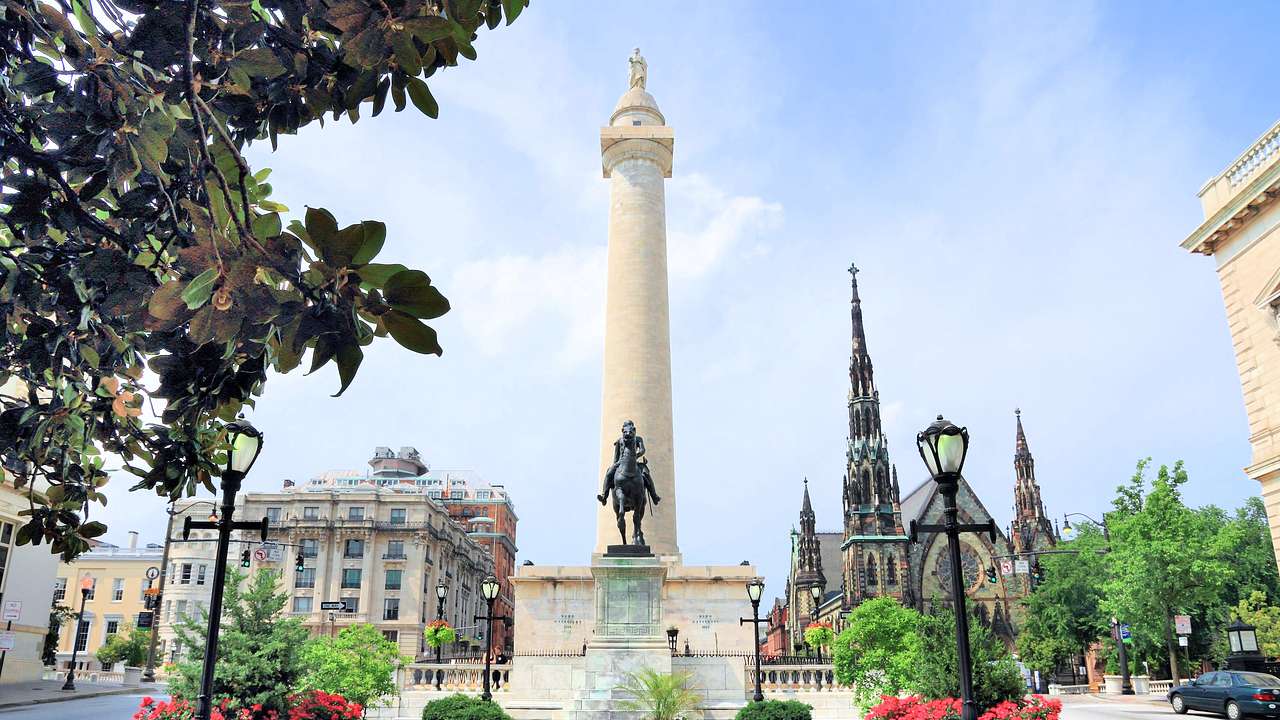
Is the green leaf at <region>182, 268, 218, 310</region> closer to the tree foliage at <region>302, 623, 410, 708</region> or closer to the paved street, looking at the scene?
the tree foliage at <region>302, 623, 410, 708</region>

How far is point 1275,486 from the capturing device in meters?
26.3

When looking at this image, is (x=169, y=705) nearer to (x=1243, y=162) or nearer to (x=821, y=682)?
(x=821, y=682)

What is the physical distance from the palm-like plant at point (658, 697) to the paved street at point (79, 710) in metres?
17.0

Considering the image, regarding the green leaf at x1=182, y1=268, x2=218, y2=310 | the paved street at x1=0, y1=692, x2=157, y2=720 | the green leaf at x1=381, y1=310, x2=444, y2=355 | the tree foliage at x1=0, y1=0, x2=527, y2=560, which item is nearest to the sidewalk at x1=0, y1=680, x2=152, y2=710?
the paved street at x1=0, y1=692, x2=157, y2=720

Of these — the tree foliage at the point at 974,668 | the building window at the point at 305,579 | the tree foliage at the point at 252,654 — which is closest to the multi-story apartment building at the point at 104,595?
the building window at the point at 305,579

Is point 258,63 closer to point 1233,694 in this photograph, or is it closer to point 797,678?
point 797,678

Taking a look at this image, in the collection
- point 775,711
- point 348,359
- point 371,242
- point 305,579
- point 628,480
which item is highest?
point 628,480

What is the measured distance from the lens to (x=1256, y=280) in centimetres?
2728

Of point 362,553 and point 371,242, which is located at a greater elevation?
point 362,553

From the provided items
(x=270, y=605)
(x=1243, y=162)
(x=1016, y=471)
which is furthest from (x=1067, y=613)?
(x=270, y=605)

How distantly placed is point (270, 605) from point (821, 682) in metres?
22.2

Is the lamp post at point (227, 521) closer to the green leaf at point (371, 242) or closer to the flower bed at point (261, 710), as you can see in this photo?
the flower bed at point (261, 710)

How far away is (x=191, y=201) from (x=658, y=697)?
16.5 m

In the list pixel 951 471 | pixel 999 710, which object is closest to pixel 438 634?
pixel 999 710
